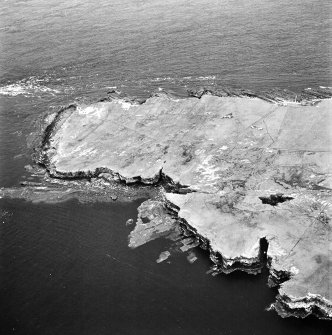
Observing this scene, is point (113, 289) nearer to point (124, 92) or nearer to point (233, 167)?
point (233, 167)

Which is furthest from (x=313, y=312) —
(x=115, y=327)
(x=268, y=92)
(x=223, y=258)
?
(x=268, y=92)

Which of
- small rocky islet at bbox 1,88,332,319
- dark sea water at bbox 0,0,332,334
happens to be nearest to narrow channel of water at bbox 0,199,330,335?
dark sea water at bbox 0,0,332,334

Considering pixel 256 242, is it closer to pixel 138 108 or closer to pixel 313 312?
pixel 313 312

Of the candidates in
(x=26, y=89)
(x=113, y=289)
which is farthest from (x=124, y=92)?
(x=113, y=289)

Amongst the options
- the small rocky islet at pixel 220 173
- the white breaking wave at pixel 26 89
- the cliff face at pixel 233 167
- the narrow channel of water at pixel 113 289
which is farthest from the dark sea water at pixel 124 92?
the cliff face at pixel 233 167

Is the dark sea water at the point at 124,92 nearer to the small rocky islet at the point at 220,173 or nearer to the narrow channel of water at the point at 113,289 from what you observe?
the narrow channel of water at the point at 113,289
